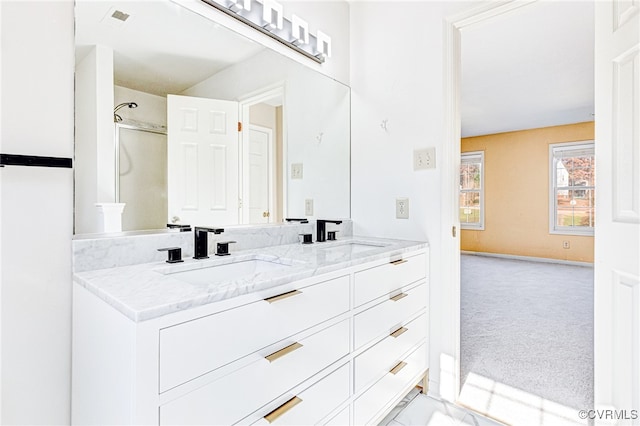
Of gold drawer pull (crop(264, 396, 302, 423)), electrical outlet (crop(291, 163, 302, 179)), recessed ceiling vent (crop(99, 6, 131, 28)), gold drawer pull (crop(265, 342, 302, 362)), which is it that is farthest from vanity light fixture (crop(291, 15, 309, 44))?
gold drawer pull (crop(264, 396, 302, 423))

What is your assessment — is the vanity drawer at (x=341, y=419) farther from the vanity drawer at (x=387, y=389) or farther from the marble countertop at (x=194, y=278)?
the marble countertop at (x=194, y=278)

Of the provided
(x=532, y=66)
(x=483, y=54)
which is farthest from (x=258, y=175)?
(x=532, y=66)

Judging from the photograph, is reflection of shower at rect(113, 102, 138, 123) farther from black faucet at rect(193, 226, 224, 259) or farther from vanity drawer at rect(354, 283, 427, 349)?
vanity drawer at rect(354, 283, 427, 349)

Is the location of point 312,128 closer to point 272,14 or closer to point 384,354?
point 272,14

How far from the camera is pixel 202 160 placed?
4.96 ft

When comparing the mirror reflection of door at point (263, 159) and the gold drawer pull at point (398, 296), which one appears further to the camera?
the mirror reflection of door at point (263, 159)

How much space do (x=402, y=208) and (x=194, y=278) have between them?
1.23 meters

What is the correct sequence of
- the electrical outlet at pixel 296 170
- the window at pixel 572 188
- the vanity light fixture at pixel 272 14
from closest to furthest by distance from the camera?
the vanity light fixture at pixel 272 14 < the electrical outlet at pixel 296 170 < the window at pixel 572 188

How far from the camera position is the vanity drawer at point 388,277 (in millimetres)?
1363

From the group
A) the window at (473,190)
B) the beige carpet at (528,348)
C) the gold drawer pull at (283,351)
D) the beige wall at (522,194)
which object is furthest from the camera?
the window at (473,190)

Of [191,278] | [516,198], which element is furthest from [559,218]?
[191,278]

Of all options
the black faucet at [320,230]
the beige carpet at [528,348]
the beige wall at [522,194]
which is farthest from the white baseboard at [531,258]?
the black faucet at [320,230]

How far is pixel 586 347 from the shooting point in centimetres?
241
